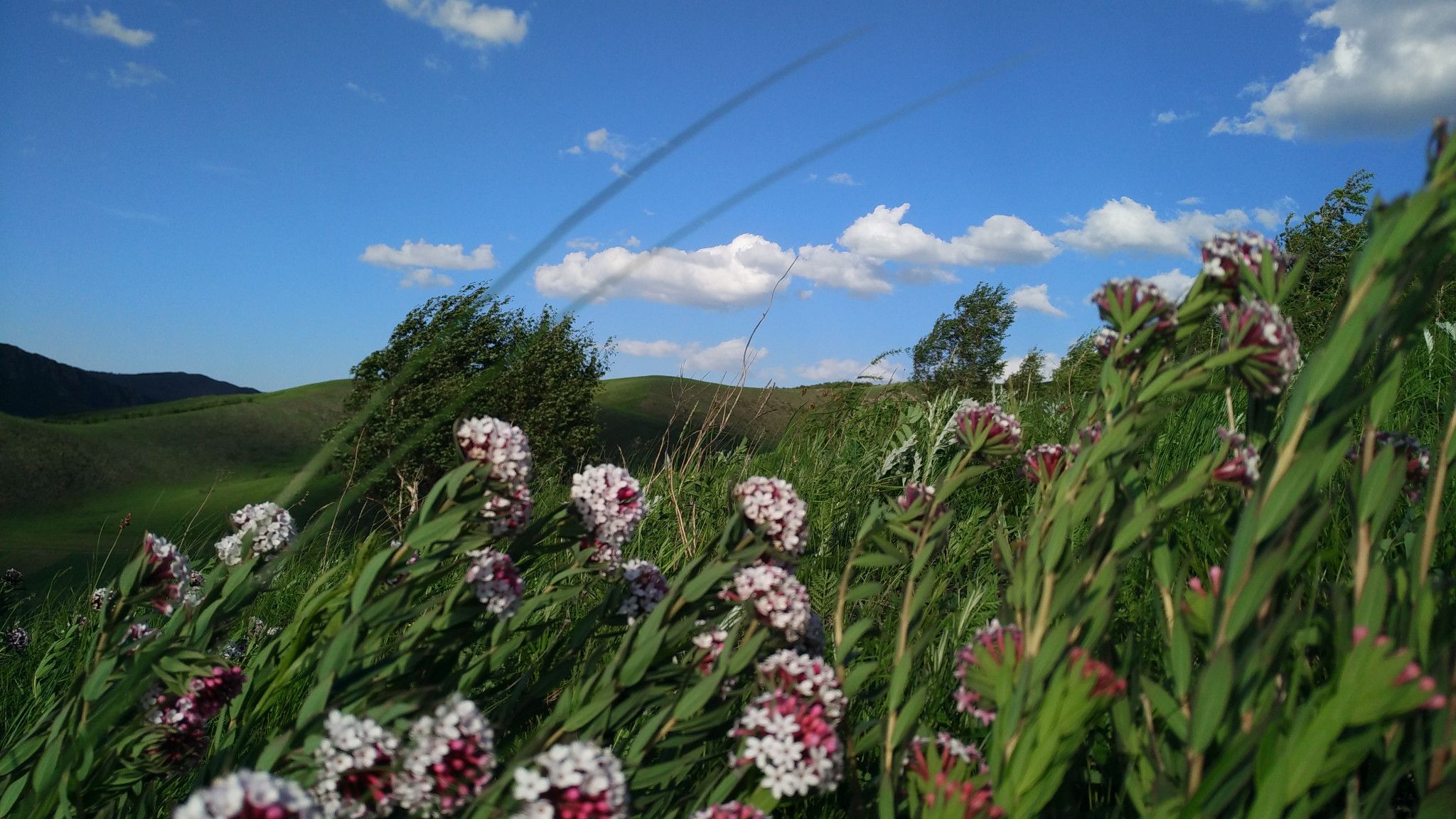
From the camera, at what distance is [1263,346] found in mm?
1037

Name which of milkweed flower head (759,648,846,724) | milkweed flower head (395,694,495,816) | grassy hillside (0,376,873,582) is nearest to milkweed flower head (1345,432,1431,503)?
milkweed flower head (759,648,846,724)

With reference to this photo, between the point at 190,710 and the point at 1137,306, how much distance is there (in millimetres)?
1615

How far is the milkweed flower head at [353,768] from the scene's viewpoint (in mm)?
919

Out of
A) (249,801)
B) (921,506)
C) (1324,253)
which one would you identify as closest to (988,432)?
(921,506)

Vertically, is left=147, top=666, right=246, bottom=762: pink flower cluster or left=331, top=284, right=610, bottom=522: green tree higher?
left=331, top=284, right=610, bottom=522: green tree

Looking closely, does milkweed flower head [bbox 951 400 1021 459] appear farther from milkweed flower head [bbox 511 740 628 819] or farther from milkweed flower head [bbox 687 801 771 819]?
milkweed flower head [bbox 511 740 628 819]

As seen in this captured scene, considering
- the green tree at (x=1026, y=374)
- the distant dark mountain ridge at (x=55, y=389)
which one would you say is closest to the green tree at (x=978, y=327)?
the green tree at (x=1026, y=374)

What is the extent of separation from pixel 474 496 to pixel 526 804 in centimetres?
50

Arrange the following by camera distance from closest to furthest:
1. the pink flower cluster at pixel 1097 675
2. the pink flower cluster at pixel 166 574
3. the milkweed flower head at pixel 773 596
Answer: the pink flower cluster at pixel 1097 675, the milkweed flower head at pixel 773 596, the pink flower cluster at pixel 166 574

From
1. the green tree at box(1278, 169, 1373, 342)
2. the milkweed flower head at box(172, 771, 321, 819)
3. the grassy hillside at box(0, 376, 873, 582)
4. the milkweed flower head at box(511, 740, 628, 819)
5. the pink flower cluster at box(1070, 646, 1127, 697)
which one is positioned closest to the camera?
the milkweed flower head at box(172, 771, 321, 819)

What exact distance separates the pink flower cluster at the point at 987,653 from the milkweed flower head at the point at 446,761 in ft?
1.98

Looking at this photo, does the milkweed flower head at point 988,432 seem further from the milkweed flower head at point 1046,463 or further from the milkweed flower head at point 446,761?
the milkweed flower head at point 446,761

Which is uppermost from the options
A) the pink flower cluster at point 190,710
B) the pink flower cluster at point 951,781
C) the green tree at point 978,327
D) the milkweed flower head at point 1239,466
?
the green tree at point 978,327

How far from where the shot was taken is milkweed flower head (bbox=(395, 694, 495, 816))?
35.6 inches
